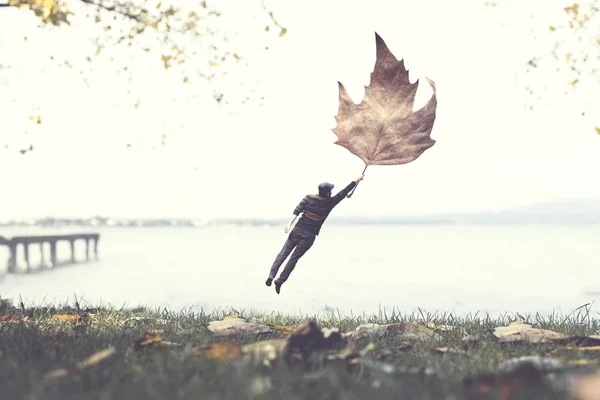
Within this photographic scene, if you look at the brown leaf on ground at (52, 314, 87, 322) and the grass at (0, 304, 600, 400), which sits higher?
the grass at (0, 304, 600, 400)

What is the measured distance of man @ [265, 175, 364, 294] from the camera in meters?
5.29

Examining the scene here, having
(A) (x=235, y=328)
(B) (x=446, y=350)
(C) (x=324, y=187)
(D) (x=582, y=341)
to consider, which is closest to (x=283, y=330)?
(A) (x=235, y=328)

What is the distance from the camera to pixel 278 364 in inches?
130

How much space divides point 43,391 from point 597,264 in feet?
154

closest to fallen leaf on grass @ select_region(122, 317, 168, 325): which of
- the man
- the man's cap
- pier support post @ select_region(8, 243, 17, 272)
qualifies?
the man

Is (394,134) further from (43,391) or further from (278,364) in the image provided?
(43,391)

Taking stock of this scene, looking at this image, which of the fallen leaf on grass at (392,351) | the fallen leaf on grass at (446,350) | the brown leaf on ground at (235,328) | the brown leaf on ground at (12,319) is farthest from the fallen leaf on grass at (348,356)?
the brown leaf on ground at (12,319)

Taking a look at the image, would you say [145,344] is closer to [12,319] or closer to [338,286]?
[12,319]

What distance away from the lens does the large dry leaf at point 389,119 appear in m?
5.11

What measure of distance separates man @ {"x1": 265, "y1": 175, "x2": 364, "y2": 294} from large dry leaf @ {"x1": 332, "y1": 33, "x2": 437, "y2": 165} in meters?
0.30

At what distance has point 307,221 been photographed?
5375 mm

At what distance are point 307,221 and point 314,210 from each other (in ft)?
0.41

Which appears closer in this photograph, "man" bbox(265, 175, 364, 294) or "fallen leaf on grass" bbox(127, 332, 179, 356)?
"fallen leaf on grass" bbox(127, 332, 179, 356)

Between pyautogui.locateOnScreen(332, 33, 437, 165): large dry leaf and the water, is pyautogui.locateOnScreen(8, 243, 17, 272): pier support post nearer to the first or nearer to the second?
the water
